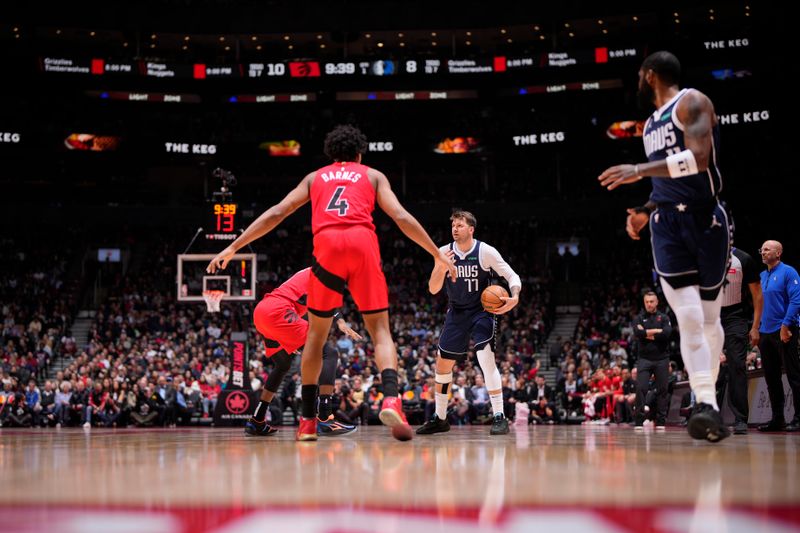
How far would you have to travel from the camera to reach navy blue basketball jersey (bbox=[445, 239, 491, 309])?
767cm

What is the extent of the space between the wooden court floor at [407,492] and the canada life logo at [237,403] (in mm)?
11335

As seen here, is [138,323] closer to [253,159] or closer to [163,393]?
[163,393]

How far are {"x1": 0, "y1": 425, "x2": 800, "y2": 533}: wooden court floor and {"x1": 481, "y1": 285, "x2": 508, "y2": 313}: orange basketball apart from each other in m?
3.31

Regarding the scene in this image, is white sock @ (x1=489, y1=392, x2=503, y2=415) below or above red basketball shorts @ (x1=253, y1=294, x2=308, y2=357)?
below

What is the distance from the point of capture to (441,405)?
778 centimetres

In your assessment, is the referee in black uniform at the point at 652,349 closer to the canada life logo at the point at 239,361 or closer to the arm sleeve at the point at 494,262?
the arm sleeve at the point at 494,262

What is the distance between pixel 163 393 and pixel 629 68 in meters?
20.8

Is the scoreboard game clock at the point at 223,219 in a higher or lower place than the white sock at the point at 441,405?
higher

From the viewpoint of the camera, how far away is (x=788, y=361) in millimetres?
7895

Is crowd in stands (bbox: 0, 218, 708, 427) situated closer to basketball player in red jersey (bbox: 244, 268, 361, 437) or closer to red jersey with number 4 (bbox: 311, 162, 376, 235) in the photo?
basketball player in red jersey (bbox: 244, 268, 361, 437)

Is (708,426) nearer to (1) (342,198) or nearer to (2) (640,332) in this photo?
(1) (342,198)

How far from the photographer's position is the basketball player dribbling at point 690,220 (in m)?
4.58

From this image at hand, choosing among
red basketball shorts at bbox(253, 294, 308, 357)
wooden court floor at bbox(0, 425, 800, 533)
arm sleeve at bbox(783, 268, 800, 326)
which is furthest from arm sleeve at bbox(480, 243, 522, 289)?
wooden court floor at bbox(0, 425, 800, 533)

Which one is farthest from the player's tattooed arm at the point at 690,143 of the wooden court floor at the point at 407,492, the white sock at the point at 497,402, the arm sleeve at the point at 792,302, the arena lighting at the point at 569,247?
the arena lighting at the point at 569,247
